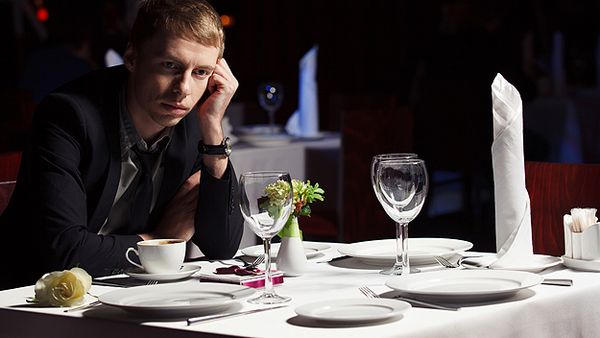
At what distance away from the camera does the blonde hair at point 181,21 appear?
96.4 inches

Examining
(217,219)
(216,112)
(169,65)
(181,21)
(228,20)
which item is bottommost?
(217,219)

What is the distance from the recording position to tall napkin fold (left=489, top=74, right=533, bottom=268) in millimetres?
2070

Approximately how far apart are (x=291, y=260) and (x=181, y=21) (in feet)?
2.36

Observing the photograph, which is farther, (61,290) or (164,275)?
(164,275)

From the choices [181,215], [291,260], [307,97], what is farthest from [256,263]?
[307,97]

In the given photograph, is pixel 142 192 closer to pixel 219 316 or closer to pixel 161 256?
pixel 161 256

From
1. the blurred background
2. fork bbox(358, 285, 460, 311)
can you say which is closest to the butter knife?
fork bbox(358, 285, 460, 311)

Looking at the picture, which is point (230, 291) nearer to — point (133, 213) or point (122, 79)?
point (133, 213)

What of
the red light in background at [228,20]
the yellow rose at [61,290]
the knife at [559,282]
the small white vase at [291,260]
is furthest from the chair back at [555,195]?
the red light in background at [228,20]

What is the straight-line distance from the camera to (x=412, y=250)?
2.23 meters

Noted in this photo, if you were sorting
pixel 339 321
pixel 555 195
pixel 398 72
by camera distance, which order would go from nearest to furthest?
pixel 339 321
pixel 555 195
pixel 398 72

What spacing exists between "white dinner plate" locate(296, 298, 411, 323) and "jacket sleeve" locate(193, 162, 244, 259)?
822 mm

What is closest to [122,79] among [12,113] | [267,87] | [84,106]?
[84,106]

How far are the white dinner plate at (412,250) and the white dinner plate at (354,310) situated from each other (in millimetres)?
444
